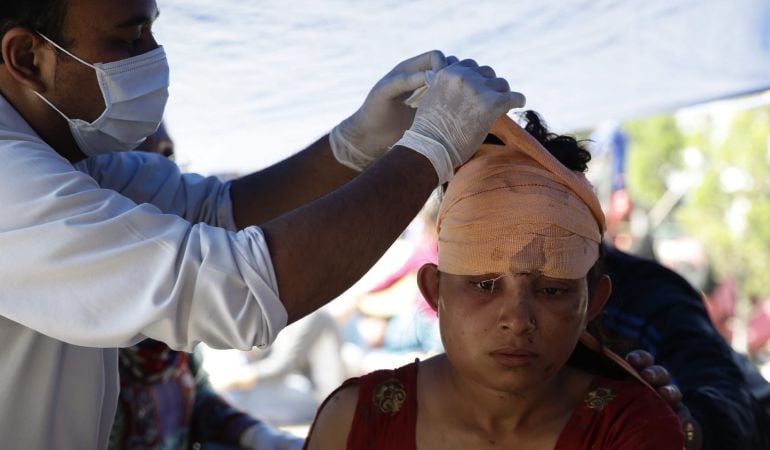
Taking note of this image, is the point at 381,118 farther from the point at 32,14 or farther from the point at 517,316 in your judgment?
the point at 32,14

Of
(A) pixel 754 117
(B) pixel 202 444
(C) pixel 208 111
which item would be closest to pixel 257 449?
(B) pixel 202 444

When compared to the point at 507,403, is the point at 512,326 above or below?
above

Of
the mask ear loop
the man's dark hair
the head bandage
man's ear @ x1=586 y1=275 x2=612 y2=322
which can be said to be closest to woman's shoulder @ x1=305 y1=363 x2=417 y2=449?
the head bandage

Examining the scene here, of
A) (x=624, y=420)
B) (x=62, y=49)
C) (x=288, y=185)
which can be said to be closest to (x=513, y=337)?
(x=624, y=420)

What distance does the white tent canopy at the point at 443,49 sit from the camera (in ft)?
7.68

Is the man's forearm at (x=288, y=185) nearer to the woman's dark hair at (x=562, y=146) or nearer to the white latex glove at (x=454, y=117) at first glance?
the woman's dark hair at (x=562, y=146)

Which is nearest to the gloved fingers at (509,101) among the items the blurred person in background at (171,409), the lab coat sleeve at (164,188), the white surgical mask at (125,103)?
the white surgical mask at (125,103)

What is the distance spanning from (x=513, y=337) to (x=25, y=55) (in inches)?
41.8

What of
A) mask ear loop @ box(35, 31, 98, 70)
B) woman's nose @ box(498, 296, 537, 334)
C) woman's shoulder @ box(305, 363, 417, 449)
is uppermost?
mask ear loop @ box(35, 31, 98, 70)

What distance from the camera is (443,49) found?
2.61 m

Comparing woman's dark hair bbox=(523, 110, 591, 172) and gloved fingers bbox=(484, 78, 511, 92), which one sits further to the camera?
woman's dark hair bbox=(523, 110, 591, 172)

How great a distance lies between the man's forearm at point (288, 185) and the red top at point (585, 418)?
45 cm

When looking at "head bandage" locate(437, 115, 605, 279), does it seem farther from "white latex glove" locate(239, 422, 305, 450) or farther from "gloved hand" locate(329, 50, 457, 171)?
"white latex glove" locate(239, 422, 305, 450)

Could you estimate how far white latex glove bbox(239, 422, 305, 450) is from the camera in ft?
9.74
